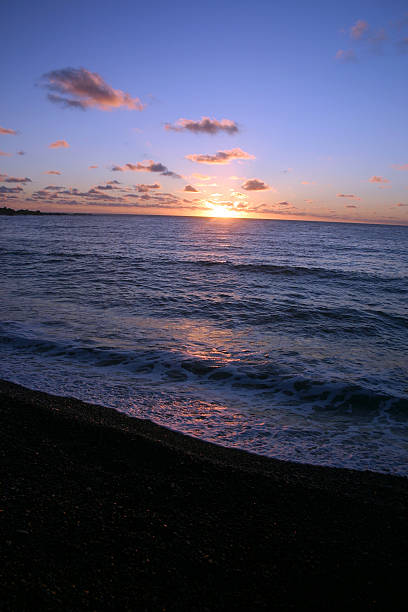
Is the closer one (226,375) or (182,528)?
(182,528)

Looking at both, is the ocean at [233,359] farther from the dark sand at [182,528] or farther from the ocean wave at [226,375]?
the dark sand at [182,528]

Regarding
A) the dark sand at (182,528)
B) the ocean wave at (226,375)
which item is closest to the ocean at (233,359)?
the ocean wave at (226,375)

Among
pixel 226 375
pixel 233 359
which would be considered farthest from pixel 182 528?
pixel 233 359

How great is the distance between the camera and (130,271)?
76.0 ft

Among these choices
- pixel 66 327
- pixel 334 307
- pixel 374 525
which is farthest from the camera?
pixel 334 307

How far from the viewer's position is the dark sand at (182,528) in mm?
2371

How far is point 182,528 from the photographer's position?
9.82ft

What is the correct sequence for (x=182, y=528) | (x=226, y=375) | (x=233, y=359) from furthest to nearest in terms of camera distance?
(x=233, y=359) → (x=226, y=375) → (x=182, y=528)

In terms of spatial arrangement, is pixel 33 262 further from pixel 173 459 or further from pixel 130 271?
pixel 173 459

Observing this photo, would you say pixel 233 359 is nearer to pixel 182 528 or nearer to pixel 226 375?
pixel 226 375

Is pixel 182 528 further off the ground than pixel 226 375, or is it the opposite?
pixel 182 528

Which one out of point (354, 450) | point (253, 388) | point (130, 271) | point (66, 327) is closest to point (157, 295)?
point (66, 327)

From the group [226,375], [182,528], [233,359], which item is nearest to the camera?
[182,528]

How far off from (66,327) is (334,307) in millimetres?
11871
